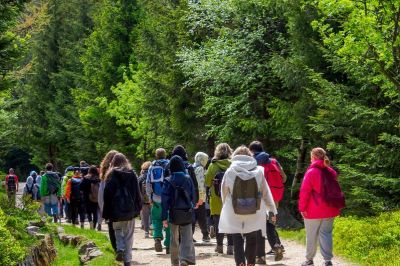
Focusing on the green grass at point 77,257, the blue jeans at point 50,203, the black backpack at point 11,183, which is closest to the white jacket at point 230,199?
the green grass at point 77,257

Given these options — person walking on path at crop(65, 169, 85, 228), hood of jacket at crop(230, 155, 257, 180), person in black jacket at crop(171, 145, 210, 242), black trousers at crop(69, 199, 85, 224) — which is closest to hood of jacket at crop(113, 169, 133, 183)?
person in black jacket at crop(171, 145, 210, 242)

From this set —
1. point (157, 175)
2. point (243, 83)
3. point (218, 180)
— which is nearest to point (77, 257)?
point (157, 175)

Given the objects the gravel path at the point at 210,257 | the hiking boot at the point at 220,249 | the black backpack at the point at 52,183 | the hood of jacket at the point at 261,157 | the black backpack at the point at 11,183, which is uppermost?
the hood of jacket at the point at 261,157

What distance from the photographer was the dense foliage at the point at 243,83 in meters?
16.4

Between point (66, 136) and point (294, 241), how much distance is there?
35.9 metres

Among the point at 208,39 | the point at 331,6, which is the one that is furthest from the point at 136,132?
the point at 331,6

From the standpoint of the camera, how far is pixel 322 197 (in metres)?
10.5

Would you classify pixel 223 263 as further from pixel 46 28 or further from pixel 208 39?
pixel 46 28

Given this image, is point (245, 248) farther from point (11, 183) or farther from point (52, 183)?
point (11, 183)

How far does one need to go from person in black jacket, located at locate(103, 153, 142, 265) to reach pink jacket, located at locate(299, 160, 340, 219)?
2.66 metres

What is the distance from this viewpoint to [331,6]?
581 inches

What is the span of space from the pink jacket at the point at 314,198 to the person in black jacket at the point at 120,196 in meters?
2.66

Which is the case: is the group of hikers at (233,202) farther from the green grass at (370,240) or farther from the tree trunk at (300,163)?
the tree trunk at (300,163)

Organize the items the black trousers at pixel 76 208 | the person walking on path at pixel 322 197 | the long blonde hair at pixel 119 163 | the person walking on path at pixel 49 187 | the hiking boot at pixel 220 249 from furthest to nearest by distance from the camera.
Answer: the person walking on path at pixel 49 187, the black trousers at pixel 76 208, the hiking boot at pixel 220 249, the long blonde hair at pixel 119 163, the person walking on path at pixel 322 197
